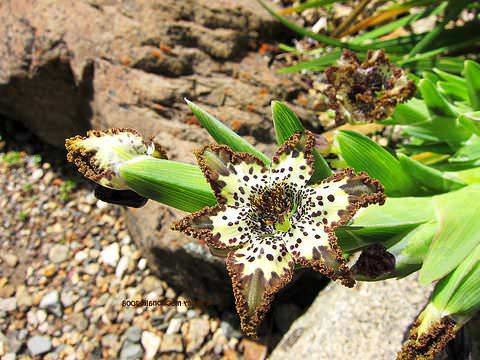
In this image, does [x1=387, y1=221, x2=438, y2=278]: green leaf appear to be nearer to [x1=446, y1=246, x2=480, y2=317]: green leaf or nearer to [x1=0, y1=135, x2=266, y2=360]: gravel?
[x1=446, y1=246, x2=480, y2=317]: green leaf

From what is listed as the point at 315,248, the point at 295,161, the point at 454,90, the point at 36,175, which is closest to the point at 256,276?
the point at 315,248

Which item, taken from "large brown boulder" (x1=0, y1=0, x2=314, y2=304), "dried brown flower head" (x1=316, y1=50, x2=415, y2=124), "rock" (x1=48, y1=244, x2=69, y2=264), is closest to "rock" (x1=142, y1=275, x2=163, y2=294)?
"large brown boulder" (x1=0, y1=0, x2=314, y2=304)

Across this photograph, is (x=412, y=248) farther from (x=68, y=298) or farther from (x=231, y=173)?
(x=68, y=298)

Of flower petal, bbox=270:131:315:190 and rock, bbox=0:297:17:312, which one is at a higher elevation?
flower petal, bbox=270:131:315:190

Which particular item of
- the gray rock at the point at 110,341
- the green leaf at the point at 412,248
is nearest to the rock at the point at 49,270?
the gray rock at the point at 110,341

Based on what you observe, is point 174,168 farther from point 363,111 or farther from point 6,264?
point 6,264

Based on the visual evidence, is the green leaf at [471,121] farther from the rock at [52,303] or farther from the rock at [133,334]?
the rock at [52,303]
